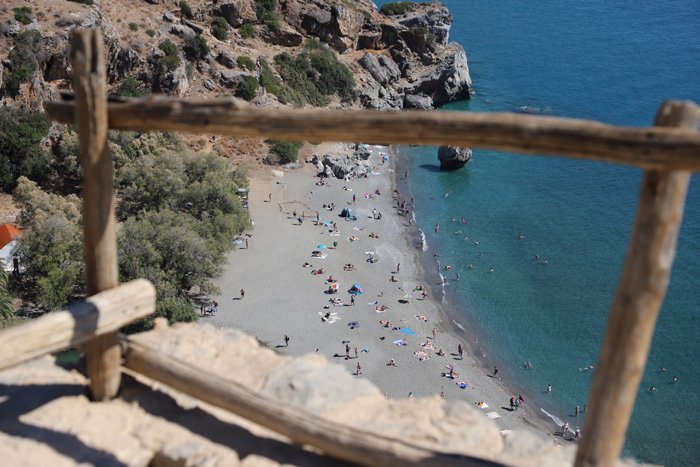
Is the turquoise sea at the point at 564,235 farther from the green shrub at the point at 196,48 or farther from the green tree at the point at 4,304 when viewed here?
the green tree at the point at 4,304

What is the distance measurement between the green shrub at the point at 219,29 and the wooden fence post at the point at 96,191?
5235cm

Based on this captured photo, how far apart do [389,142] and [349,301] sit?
27047 mm

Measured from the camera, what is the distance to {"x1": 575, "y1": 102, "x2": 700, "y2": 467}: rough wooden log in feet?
15.1

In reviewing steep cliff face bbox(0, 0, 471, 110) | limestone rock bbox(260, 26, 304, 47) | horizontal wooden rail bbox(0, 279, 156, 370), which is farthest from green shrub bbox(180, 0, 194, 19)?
horizontal wooden rail bbox(0, 279, 156, 370)

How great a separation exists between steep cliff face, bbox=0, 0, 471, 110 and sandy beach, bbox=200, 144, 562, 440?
43.4 feet

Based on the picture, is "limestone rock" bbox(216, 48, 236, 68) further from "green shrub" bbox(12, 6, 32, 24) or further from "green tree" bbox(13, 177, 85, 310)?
"green tree" bbox(13, 177, 85, 310)

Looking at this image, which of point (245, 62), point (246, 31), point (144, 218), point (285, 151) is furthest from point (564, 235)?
point (246, 31)

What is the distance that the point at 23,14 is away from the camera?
40906mm

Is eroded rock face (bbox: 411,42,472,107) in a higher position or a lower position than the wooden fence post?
lower

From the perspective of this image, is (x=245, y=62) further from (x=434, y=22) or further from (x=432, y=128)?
(x=432, y=128)

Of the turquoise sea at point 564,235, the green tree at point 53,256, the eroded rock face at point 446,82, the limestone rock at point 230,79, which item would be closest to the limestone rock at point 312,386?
the green tree at point 53,256

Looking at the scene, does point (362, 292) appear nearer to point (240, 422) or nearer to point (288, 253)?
point (288, 253)

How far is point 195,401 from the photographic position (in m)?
6.81

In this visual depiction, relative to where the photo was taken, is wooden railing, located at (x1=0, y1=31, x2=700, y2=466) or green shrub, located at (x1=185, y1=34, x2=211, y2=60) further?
green shrub, located at (x1=185, y1=34, x2=211, y2=60)
